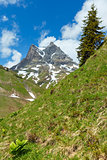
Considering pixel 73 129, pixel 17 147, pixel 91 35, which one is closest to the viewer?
pixel 17 147

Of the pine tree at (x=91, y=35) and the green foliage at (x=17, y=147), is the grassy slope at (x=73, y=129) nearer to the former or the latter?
the green foliage at (x=17, y=147)

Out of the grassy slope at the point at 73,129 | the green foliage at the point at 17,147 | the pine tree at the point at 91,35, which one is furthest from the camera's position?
the pine tree at the point at 91,35

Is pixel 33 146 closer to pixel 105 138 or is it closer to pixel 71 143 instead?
pixel 71 143

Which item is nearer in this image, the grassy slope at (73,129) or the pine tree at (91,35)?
the grassy slope at (73,129)

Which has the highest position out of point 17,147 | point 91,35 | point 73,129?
point 91,35

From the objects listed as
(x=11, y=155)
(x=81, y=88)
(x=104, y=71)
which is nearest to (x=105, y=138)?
(x=11, y=155)

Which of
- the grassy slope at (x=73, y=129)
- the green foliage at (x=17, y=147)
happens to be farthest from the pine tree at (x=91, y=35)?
the green foliage at (x=17, y=147)

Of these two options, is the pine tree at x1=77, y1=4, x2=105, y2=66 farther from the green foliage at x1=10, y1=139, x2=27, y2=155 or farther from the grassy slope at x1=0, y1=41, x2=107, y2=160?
the green foliage at x1=10, y1=139, x2=27, y2=155

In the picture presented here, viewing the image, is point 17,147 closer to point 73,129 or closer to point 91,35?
point 73,129

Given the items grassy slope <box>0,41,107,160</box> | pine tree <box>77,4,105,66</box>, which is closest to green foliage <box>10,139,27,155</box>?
grassy slope <box>0,41,107,160</box>

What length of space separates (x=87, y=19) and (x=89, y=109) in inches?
1067

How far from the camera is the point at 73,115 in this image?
10.5 metres

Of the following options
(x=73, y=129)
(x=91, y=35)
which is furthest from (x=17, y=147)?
(x=91, y=35)

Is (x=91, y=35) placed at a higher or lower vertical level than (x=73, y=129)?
higher
